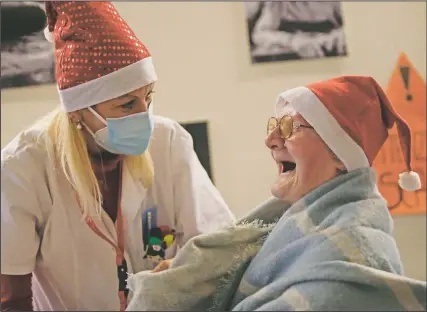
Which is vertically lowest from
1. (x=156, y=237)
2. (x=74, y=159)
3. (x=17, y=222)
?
(x=156, y=237)

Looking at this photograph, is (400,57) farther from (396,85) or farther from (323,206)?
(323,206)

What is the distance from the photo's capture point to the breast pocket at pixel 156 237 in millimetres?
1218

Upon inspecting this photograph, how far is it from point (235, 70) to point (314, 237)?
1.07 m

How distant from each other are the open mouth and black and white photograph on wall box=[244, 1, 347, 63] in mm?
910

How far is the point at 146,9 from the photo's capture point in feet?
5.48

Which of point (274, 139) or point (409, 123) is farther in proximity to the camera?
point (409, 123)

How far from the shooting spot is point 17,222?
112cm

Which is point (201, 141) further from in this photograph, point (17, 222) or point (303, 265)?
point (303, 265)

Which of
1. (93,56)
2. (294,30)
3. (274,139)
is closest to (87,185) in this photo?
(93,56)

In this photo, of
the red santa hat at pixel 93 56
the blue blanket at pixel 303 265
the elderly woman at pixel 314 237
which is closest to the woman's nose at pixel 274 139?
the elderly woman at pixel 314 237

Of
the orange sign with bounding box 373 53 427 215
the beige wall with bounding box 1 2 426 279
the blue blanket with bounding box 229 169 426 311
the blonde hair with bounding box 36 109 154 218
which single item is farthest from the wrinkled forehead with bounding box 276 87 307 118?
the orange sign with bounding box 373 53 427 215

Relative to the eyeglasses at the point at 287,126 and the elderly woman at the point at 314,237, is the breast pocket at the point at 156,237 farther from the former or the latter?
the eyeglasses at the point at 287,126

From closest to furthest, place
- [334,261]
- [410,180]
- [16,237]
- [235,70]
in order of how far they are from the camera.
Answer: [334,261], [410,180], [16,237], [235,70]

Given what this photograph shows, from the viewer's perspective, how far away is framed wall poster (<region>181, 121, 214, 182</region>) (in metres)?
1.65
